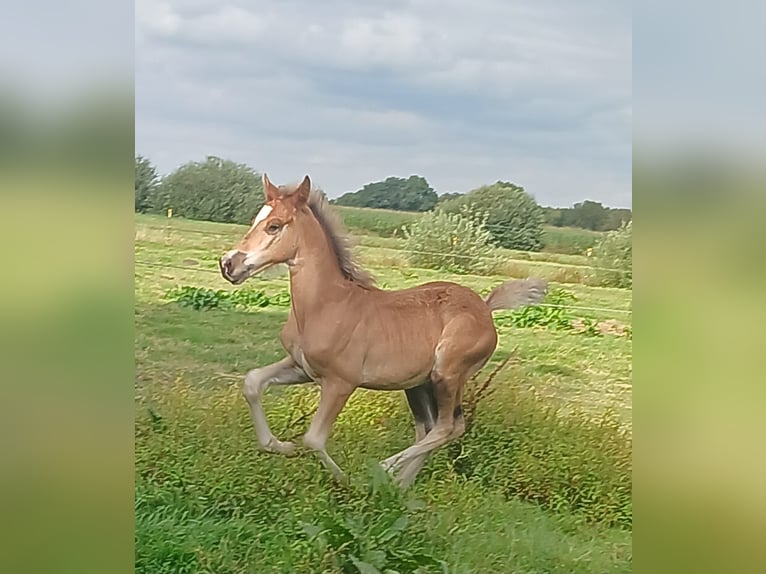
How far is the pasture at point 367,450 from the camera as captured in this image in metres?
2.09

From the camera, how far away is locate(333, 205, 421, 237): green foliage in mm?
2154

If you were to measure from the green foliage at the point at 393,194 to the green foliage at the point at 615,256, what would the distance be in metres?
0.45

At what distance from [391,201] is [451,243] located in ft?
0.62

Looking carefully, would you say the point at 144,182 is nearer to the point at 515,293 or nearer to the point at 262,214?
the point at 262,214

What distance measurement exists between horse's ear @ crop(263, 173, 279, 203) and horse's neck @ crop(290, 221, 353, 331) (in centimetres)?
11

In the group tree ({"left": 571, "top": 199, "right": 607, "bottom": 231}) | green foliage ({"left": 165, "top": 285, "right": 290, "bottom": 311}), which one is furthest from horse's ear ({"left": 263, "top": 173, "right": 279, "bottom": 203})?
tree ({"left": 571, "top": 199, "right": 607, "bottom": 231})

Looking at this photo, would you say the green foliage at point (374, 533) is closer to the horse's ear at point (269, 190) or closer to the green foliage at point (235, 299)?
the green foliage at point (235, 299)

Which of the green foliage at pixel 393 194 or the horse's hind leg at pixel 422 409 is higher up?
the green foliage at pixel 393 194

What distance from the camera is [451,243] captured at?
221 cm

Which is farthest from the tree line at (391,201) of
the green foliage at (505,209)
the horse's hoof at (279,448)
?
the horse's hoof at (279,448)

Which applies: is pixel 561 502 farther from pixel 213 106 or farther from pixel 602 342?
pixel 213 106

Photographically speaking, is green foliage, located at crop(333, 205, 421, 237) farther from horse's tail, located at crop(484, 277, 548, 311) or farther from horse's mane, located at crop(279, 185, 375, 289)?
horse's tail, located at crop(484, 277, 548, 311)
